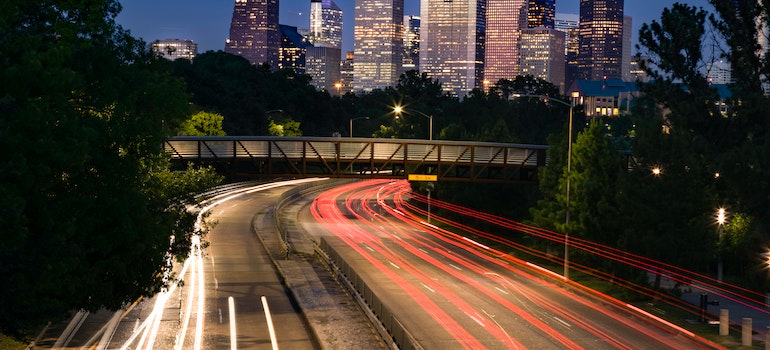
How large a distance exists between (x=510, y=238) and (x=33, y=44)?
56861 millimetres

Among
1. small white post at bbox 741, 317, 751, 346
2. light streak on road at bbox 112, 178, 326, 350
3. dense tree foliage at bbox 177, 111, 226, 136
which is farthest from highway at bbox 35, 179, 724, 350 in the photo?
dense tree foliage at bbox 177, 111, 226, 136

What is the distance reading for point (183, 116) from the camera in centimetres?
3038

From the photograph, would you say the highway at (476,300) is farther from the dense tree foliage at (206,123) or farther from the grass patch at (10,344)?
the dense tree foliage at (206,123)

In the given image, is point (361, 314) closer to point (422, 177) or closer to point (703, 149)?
point (703, 149)

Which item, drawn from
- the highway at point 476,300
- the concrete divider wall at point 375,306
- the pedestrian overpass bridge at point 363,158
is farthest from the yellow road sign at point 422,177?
the concrete divider wall at point 375,306

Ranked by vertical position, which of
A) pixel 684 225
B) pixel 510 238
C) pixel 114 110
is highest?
pixel 114 110

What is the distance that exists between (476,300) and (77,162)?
23.8 meters

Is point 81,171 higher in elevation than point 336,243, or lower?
higher

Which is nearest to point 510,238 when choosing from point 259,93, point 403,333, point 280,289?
point 280,289

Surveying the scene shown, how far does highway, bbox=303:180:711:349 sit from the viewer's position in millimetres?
34156

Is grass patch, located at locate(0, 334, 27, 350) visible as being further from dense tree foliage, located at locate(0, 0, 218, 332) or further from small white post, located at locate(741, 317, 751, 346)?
small white post, located at locate(741, 317, 751, 346)

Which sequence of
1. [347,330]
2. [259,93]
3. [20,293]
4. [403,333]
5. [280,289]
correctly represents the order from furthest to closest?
[259,93], [280,289], [347,330], [403,333], [20,293]

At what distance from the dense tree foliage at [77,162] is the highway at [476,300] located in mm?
11388

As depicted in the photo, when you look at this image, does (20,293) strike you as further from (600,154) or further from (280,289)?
(600,154)
